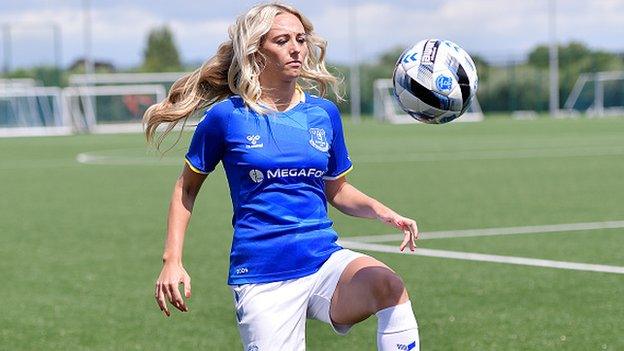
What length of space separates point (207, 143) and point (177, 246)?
19.6 inches

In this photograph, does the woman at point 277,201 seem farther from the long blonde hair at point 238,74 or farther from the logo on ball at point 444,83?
the logo on ball at point 444,83

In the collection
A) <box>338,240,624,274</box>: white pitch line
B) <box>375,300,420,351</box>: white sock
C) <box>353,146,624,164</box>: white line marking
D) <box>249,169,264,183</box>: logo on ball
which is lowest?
<box>353,146,624,164</box>: white line marking

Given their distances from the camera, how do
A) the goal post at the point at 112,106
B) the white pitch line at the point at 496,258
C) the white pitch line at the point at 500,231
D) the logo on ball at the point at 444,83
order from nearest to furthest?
1. the logo on ball at the point at 444,83
2. the white pitch line at the point at 496,258
3. the white pitch line at the point at 500,231
4. the goal post at the point at 112,106

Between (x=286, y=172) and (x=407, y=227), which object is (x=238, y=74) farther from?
(x=407, y=227)

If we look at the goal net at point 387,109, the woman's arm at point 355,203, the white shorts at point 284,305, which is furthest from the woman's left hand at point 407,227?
the goal net at point 387,109

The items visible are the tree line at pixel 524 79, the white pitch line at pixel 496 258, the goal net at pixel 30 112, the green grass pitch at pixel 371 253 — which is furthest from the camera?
the tree line at pixel 524 79

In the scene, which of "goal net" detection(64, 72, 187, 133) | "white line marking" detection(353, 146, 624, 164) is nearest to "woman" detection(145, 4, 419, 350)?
"white line marking" detection(353, 146, 624, 164)

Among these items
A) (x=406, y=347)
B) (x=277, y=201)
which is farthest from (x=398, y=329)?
(x=277, y=201)

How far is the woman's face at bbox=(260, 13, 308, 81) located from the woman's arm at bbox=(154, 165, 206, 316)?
0.60m

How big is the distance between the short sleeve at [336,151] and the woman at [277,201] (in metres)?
0.02

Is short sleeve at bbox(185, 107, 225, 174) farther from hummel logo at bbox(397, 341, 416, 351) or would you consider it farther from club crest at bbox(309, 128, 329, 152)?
hummel logo at bbox(397, 341, 416, 351)

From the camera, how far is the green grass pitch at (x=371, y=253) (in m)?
7.61

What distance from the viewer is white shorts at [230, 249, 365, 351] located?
5.17m

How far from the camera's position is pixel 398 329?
5.08m
